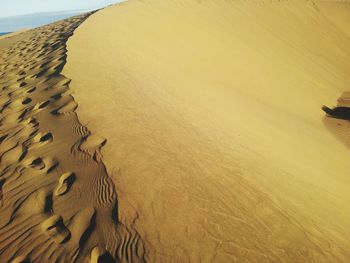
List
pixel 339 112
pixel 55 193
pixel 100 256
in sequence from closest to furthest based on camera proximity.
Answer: pixel 100 256 < pixel 55 193 < pixel 339 112

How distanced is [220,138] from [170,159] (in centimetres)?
96

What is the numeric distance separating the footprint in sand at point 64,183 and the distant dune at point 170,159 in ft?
0.06

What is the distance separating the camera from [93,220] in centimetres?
260

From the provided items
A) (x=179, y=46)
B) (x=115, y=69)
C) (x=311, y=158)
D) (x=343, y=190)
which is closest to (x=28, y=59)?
(x=115, y=69)

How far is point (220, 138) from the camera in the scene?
3996mm

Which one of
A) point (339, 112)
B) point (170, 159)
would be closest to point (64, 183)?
point (170, 159)

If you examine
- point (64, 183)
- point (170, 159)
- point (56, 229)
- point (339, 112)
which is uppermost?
point (170, 159)

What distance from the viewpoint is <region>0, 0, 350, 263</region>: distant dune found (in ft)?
8.03

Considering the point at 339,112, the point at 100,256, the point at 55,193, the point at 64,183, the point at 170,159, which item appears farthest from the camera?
the point at 339,112

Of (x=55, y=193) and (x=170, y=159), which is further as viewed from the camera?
(x=170, y=159)

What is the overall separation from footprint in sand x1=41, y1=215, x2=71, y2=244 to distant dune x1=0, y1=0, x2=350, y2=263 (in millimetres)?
11

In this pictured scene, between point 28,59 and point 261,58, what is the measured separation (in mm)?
7795

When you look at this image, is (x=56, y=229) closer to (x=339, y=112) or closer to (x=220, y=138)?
(x=220, y=138)

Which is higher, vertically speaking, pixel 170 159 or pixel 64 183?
pixel 170 159
